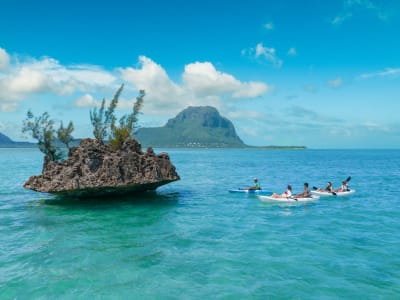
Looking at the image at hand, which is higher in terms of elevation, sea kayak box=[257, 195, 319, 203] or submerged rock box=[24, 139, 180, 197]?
submerged rock box=[24, 139, 180, 197]

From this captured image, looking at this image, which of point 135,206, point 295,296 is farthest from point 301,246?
point 135,206

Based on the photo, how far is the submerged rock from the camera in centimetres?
2861

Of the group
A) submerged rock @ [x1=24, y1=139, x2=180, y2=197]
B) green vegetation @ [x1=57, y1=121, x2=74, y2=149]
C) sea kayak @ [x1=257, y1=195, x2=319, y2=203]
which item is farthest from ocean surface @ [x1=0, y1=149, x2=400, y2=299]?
green vegetation @ [x1=57, y1=121, x2=74, y2=149]

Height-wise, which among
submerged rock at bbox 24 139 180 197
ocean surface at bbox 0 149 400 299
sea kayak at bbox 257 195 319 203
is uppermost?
submerged rock at bbox 24 139 180 197

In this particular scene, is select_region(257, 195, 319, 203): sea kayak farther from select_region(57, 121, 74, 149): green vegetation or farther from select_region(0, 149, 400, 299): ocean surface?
select_region(57, 121, 74, 149): green vegetation

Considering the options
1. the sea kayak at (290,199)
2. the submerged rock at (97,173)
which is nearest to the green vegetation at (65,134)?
the submerged rock at (97,173)

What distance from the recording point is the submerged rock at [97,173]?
93.9 feet

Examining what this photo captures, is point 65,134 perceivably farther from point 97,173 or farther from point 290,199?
point 290,199

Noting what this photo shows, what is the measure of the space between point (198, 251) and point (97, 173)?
15.2 metres

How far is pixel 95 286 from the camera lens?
13.2 metres

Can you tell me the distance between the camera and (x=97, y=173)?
2900 cm

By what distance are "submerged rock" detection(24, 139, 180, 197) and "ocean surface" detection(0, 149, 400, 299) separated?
1882mm

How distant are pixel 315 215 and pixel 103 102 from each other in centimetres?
2911

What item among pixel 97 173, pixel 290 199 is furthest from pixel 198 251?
pixel 290 199
